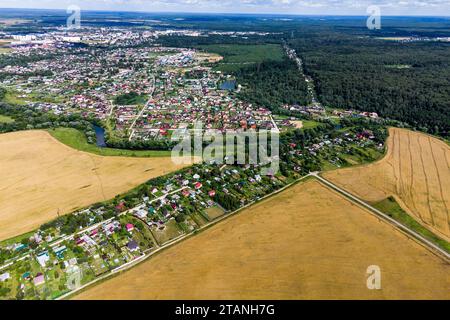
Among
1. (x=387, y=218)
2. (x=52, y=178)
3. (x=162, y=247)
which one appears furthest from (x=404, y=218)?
(x=52, y=178)

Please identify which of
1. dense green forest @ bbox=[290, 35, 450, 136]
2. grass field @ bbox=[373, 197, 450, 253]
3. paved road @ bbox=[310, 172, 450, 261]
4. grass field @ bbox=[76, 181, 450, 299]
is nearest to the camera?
grass field @ bbox=[76, 181, 450, 299]

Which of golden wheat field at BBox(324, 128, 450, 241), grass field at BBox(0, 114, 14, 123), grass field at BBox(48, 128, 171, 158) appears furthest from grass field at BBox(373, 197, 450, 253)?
grass field at BBox(0, 114, 14, 123)

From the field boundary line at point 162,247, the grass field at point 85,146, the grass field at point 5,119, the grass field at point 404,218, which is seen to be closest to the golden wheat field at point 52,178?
the grass field at point 85,146

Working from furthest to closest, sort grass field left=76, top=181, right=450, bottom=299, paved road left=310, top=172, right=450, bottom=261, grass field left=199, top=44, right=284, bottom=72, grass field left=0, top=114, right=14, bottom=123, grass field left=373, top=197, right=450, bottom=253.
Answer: grass field left=199, top=44, right=284, bottom=72 < grass field left=0, top=114, right=14, bottom=123 < grass field left=373, top=197, right=450, bottom=253 < paved road left=310, top=172, right=450, bottom=261 < grass field left=76, top=181, right=450, bottom=299

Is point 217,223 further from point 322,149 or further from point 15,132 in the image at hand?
point 15,132

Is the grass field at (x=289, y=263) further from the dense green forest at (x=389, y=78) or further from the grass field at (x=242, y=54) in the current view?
the grass field at (x=242, y=54)

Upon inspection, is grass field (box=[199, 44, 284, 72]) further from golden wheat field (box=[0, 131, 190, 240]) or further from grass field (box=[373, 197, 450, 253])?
grass field (box=[373, 197, 450, 253])

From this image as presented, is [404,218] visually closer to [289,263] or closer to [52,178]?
[289,263]
